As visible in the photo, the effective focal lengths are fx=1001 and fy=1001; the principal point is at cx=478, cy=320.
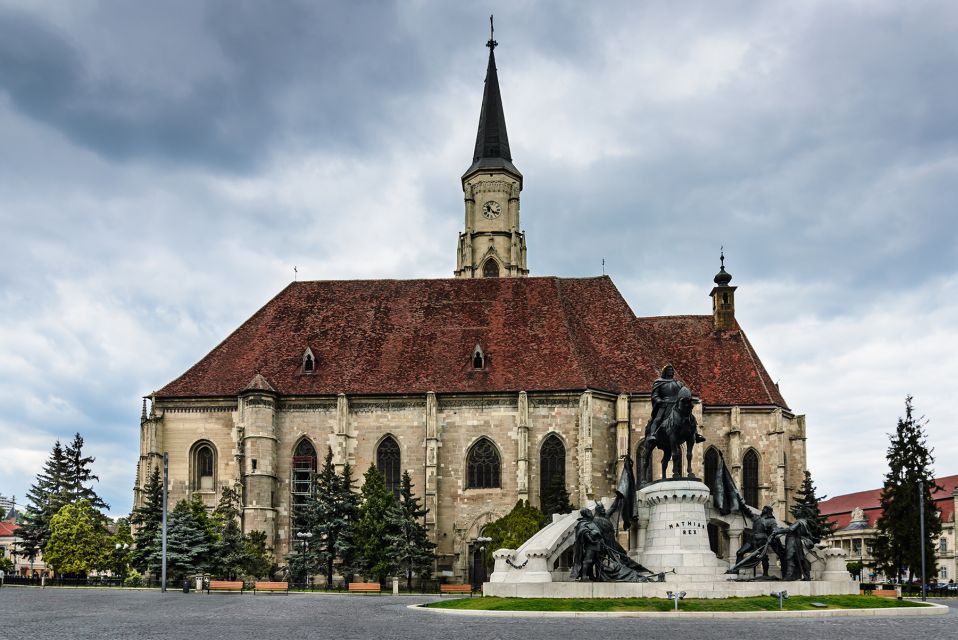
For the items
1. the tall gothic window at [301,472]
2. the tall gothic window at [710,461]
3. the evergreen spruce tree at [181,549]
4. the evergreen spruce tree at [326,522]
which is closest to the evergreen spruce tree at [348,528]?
the evergreen spruce tree at [326,522]

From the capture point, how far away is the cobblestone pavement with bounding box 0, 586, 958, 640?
18.7 m

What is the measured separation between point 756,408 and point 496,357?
1378 cm

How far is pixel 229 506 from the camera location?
49.5 metres

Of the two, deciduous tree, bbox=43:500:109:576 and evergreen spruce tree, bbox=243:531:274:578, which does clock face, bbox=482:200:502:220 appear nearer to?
evergreen spruce tree, bbox=243:531:274:578

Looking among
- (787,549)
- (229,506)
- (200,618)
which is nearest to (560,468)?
(229,506)

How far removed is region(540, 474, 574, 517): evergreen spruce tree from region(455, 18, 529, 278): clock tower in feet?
84.0

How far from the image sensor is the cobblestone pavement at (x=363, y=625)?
61.3 feet

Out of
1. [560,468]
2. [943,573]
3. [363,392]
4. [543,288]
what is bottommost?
[943,573]

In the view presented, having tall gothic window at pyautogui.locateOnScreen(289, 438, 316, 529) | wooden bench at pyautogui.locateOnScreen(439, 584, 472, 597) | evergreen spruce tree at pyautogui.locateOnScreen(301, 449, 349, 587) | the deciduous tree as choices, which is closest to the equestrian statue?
wooden bench at pyautogui.locateOnScreen(439, 584, 472, 597)

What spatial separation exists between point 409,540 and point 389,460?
24.1ft

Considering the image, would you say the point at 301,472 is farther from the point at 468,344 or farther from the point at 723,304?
the point at 723,304

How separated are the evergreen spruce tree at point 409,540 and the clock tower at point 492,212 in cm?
2685

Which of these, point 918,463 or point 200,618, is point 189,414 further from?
point 918,463

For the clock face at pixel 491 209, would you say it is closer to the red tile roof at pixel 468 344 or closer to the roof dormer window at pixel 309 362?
the red tile roof at pixel 468 344
